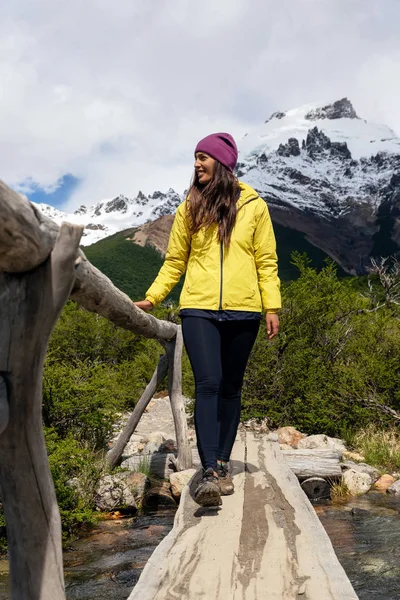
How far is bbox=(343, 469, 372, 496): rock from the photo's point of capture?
6852 mm

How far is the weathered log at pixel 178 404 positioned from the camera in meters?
6.85

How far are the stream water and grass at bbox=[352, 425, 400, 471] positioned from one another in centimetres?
165

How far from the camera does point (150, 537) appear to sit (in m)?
5.30

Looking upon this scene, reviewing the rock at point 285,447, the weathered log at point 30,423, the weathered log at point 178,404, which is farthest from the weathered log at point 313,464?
the weathered log at point 30,423

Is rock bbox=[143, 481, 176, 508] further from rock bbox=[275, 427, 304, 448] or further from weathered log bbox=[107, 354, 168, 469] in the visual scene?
Answer: rock bbox=[275, 427, 304, 448]

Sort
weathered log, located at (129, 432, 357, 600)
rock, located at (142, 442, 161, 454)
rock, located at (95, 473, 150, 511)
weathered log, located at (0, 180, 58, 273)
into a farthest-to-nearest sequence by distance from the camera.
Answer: rock, located at (142, 442, 161, 454), rock, located at (95, 473, 150, 511), weathered log, located at (129, 432, 357, 600), weathered log, located at (0, 180, 58, 273)

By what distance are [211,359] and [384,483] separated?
451 centimetres

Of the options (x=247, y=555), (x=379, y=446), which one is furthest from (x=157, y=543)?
(x=379, y=446)

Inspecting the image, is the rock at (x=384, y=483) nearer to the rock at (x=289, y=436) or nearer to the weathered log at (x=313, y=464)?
the weathered log at (x=313, y=464)

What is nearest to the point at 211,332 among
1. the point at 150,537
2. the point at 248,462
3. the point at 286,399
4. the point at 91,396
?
the point at 248,462

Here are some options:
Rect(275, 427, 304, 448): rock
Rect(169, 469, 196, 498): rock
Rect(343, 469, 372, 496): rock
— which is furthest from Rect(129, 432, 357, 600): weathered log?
Rect(275, 427, 304, 448): rock

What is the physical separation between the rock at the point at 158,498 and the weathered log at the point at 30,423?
15.7 feet

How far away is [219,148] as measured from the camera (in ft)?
12.1

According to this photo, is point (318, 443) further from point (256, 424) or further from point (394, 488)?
point (394, 488)
